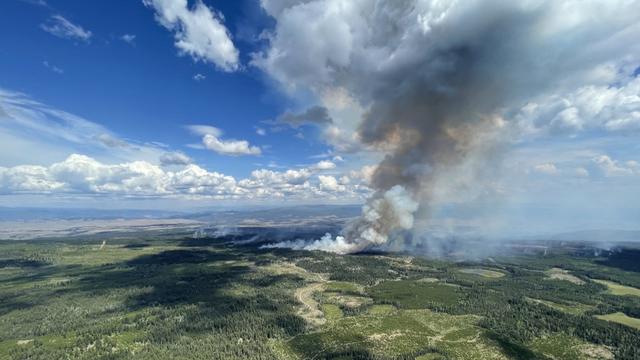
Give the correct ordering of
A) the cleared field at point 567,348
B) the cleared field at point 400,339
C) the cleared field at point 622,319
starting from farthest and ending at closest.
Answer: the cleared field at point 622,319 < the cleared field at point 567,348 < the cleared field at point 400,339

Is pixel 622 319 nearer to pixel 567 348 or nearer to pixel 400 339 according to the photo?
pixel 567 348

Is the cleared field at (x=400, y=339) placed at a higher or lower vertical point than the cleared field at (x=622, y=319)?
lower

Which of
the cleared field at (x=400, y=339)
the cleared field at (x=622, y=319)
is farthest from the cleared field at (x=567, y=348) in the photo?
the cleared field at (x=622, y=319)

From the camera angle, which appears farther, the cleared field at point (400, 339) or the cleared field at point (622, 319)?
the cleared field at point (622, 319)

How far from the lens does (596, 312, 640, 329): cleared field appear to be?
579 feet

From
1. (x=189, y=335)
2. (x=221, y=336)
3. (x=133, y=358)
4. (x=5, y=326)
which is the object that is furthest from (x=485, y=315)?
(x=5, y=326)

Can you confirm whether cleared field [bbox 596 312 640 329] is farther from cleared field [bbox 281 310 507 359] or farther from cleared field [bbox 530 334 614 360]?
cleared field [bbox 281 310 507 359]

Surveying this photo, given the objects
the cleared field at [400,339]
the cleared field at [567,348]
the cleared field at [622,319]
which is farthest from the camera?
the cleared field at [622,319]

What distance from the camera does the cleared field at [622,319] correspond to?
176m

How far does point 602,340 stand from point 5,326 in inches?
10536

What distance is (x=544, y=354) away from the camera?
141 meters

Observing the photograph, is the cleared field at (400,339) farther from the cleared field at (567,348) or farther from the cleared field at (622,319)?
the cleared field at (622,319)

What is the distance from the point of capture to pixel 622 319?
184 metres

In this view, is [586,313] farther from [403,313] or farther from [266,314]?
[266,314]
